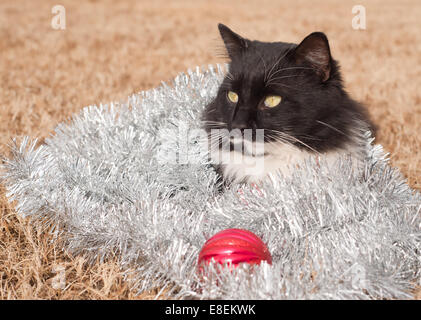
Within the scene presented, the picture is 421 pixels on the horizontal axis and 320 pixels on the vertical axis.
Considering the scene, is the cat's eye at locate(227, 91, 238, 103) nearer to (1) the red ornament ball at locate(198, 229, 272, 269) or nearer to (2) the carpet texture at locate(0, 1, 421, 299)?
(2) the carpet texture at locate(0, 1, 421, 299)

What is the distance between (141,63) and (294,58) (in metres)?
2.71

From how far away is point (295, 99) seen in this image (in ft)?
4.74

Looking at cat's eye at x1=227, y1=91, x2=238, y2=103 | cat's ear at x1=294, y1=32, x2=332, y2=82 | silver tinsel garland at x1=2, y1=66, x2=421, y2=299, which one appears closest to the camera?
silver tinsel garland at x1=2, y1=66, x2=421, y2=299

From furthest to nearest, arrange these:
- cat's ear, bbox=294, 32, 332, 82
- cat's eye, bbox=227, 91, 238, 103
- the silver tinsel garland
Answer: cat's eye, bbox=227, 91, 238, 103
cat's ear, bbox=294, 32, 332, 82
the silver tinsel garland

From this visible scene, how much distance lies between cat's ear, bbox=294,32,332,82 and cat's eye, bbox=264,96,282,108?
0.14m

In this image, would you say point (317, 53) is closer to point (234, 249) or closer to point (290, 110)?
point (290, 110)

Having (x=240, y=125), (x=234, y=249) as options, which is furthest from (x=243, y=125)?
(x=234, y=249)

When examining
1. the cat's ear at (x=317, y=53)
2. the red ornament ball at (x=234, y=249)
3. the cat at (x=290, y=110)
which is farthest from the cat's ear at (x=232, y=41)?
the red ornament ball at (x=234, y=249)

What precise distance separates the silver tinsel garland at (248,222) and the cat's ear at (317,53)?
12.9 inches

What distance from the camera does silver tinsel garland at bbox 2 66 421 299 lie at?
1.12 meters

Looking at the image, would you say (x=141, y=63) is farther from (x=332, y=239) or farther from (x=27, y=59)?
(x=332, y=239)

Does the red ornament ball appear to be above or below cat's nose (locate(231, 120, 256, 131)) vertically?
below

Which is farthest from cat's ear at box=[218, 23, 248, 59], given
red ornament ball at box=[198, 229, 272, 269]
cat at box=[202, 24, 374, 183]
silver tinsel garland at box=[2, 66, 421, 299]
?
red ornament ball at box=[198, 229, 272, 269]

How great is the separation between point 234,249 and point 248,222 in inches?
6.2
